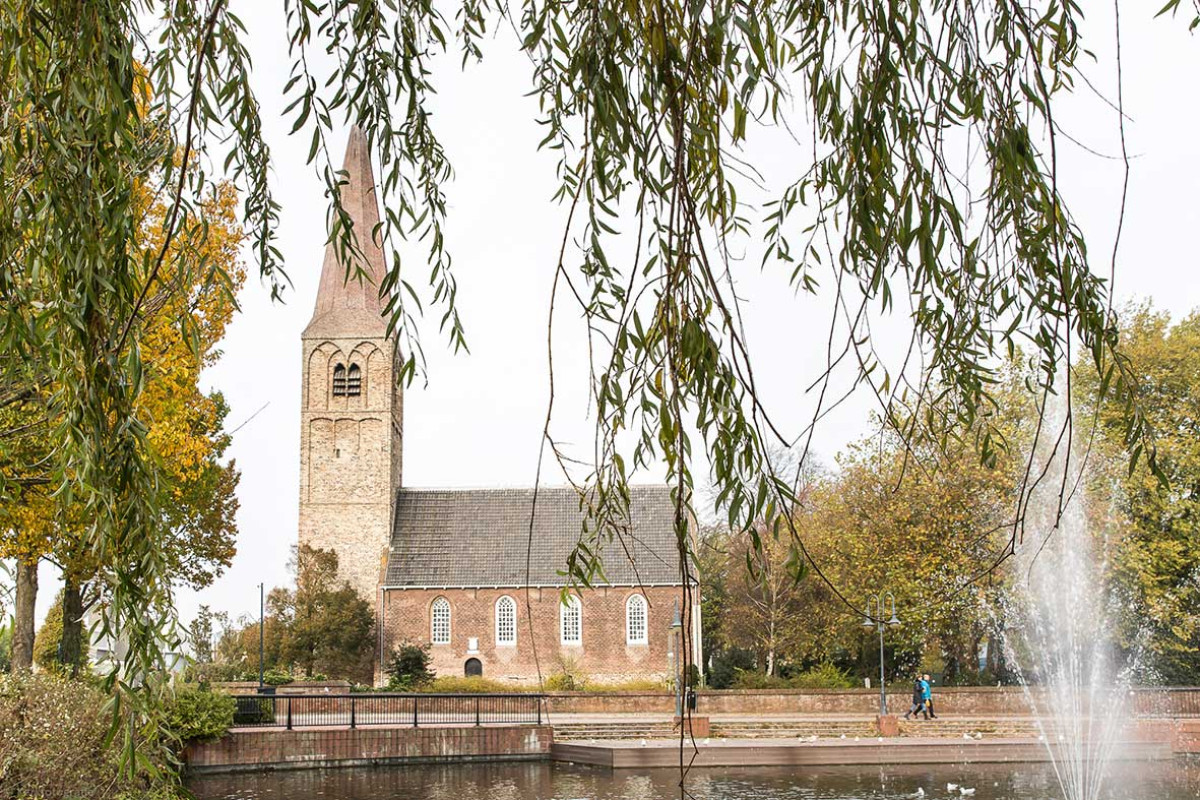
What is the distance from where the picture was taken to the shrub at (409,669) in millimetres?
42562

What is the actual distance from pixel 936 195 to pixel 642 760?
70.4 ft

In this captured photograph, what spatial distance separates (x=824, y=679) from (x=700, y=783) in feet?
63.3

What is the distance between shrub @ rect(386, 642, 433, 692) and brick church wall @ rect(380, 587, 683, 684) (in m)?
2.91

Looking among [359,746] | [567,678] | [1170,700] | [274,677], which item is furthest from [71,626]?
[1170,700]

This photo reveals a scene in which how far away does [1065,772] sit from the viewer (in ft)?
70.7

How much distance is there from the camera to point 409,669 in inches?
1716

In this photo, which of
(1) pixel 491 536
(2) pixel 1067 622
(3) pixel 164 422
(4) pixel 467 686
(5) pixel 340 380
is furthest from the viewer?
(5) pixel 340 380

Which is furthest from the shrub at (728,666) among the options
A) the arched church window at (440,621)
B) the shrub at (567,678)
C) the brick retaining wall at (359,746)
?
the brick retaining wall at (359,746)

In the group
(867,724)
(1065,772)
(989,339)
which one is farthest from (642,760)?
(989,339)

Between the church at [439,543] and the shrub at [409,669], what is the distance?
1974 millimetres

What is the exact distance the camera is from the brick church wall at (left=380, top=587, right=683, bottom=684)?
157ft

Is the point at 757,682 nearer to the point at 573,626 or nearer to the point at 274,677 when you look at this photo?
the point at 573,626

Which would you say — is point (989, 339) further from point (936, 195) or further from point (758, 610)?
point (758, 610)

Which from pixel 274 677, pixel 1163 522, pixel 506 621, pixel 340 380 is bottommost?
pixel 274 677
